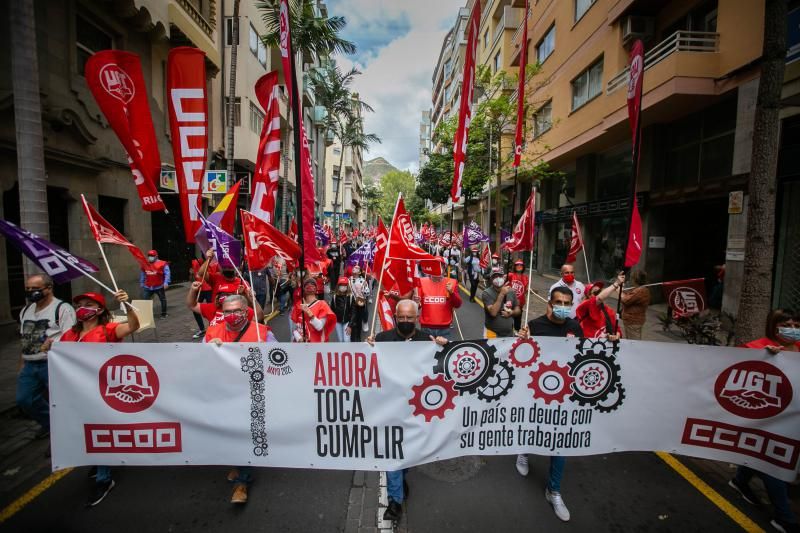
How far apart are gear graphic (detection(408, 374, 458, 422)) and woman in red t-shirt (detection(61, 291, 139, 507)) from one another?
2.76 metres

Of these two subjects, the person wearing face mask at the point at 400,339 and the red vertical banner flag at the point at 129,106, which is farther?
the red vertical banner flag at the point at 129,106

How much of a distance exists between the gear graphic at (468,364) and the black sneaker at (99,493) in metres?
3.14

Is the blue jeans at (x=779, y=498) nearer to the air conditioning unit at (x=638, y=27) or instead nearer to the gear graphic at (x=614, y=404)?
the gear graphic at (x=614, y=404)

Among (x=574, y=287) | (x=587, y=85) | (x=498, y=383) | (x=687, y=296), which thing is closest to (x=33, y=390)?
(x=498, y=383)

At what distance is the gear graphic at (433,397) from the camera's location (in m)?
3.18

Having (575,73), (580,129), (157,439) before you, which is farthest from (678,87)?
(157,439)

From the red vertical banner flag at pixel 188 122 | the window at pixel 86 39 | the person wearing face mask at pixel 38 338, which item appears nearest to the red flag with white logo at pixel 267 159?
the red vertical banner flag at pixel 188 122

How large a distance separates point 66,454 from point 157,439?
0.73 meters

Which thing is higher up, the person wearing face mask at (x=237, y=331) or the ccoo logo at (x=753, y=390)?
the person wearing face mask at (x=237, y=331)

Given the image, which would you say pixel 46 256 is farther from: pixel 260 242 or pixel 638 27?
pixel 638 27

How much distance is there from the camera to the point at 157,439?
3.15 metres

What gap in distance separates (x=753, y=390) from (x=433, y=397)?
2.72 meters

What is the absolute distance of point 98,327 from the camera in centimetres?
347

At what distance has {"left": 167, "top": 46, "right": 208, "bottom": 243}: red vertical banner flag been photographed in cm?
530
